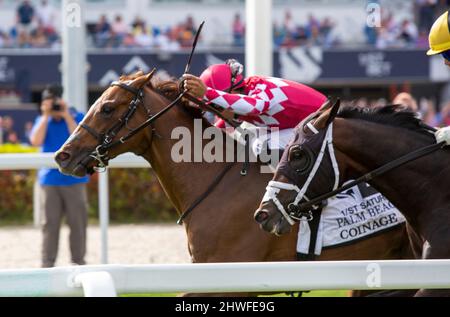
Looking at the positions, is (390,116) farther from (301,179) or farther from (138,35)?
(138,35)

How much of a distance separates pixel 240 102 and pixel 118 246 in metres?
4.22

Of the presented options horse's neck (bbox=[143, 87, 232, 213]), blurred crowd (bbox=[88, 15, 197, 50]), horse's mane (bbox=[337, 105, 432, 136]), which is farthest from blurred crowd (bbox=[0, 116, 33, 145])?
horse's mane (bbox=[337, 105, 432, 136])

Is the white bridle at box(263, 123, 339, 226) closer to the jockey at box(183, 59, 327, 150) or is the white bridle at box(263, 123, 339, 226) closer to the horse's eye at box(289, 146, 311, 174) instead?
the horse's eye at box(289, 146, 311, 174)

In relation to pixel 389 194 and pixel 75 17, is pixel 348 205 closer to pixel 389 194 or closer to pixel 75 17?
pixel 389 194

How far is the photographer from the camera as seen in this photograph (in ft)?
21.8

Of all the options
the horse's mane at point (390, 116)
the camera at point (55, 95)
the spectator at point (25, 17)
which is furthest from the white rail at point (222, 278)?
the spectator at point (25, 17)

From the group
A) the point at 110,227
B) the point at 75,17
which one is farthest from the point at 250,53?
the point at 110,227

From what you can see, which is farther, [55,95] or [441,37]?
[55,95]

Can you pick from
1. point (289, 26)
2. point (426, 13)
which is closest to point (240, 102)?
point (289, 26)

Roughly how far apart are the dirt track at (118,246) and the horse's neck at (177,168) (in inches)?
114

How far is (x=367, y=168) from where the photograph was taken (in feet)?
12.3

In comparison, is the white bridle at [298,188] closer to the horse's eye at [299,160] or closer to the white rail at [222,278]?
the horse's eye at [299,160]

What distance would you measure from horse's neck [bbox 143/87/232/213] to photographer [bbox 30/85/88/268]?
241 cm
